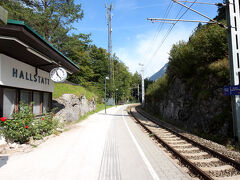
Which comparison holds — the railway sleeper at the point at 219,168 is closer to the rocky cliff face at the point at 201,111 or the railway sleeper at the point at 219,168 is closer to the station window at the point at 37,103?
the rocky cliff face at the point at 201,111

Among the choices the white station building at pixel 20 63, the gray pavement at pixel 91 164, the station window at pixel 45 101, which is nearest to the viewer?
the gray pavement at pixel 91 164

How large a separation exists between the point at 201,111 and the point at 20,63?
11.3 meters

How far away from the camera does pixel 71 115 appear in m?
13.6

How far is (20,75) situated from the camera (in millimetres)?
7668

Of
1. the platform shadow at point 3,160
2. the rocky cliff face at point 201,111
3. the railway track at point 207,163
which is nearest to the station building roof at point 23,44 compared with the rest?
the platform shadow at point 3,160

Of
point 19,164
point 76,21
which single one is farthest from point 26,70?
point 76,21

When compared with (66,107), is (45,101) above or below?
above

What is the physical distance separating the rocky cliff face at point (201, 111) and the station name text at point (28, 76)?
10875mm

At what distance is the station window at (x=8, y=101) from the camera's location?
22.8 ft

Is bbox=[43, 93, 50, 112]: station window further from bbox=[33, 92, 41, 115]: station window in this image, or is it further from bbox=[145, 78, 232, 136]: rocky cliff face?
bbox=[145, 78, 232, 136]: rocky cliff face

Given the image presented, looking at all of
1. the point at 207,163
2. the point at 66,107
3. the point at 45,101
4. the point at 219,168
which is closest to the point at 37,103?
the point at 45,101

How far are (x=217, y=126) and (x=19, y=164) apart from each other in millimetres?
9473

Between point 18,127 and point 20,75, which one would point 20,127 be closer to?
point 18,127

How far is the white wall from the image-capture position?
650cm
